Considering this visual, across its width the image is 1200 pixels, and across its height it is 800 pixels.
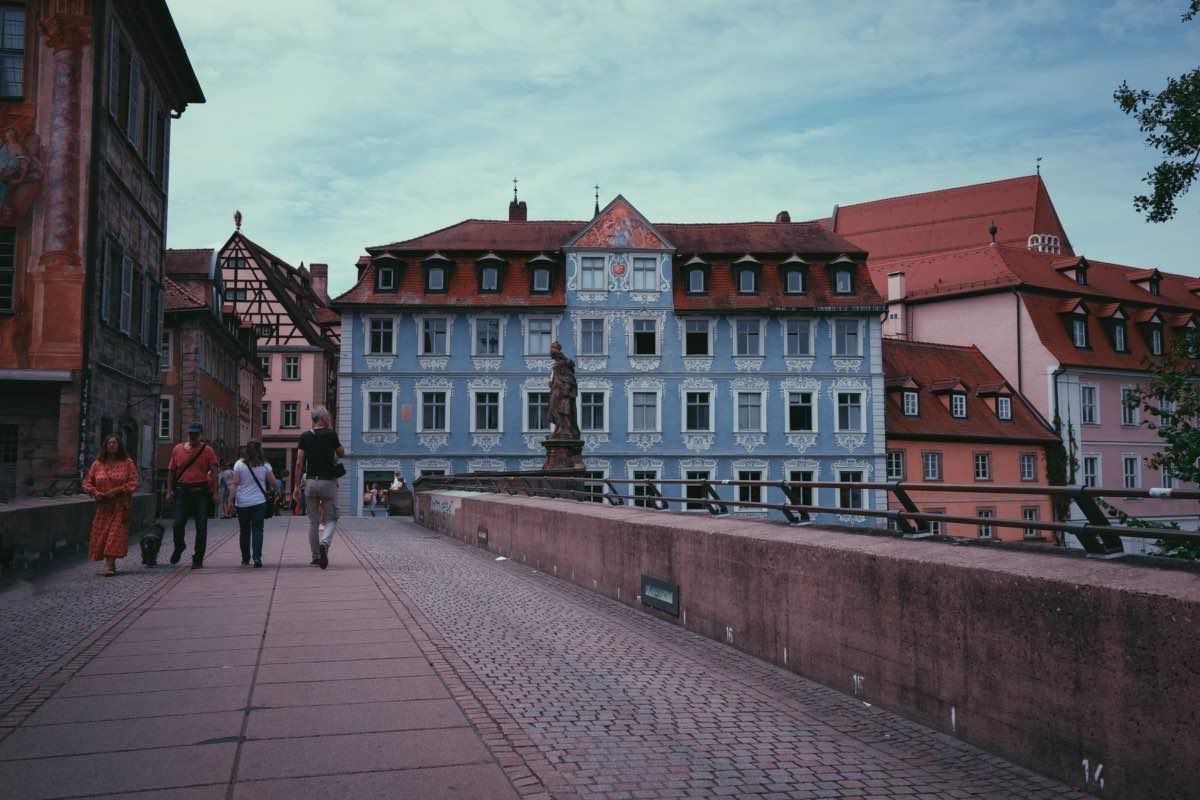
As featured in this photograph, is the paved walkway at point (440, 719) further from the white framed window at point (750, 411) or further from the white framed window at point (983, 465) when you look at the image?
the white framed window at point (983, 465)

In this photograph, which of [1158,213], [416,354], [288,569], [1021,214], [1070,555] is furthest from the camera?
[1021,214]

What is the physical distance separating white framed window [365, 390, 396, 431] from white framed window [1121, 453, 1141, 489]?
32.7m

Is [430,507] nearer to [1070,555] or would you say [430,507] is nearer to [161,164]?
[161,164]

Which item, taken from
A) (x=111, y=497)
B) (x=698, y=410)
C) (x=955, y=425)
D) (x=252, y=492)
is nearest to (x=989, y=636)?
(x=111, y=497)

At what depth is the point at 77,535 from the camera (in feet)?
53.9

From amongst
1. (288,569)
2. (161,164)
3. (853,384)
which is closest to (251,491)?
(288,569)

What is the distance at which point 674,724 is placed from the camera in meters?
6.10

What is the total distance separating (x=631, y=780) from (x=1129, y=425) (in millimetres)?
53300

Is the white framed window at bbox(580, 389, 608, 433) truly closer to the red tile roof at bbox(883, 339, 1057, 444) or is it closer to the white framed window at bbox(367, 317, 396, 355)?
the white framed window at bbox(367, 317, 396, 355)

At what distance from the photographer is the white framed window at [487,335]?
46094mm

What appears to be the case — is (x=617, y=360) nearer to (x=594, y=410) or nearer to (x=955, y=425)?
(x=594, y=410)

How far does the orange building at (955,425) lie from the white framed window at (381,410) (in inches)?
796

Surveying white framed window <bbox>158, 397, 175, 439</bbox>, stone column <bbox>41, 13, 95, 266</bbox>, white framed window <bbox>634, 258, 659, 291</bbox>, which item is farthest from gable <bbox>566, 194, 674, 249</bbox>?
stone column <bbox>41, 13, 95, 266</bbox>

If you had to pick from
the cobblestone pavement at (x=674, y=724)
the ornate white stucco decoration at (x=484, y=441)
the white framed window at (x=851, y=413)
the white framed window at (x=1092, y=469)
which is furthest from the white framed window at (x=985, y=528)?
the ornate white stucco decoration at (x=484, y=441)
